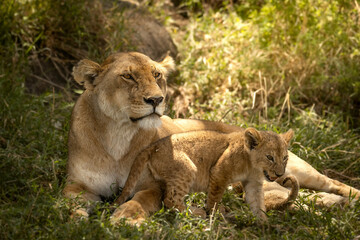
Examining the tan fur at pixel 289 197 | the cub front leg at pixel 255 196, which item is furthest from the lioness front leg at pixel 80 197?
the tan fur at pixel 289 197

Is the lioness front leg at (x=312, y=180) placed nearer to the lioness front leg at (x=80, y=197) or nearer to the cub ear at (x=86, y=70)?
the lioness front leg at (x=80, y=197)

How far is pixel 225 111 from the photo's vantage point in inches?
300

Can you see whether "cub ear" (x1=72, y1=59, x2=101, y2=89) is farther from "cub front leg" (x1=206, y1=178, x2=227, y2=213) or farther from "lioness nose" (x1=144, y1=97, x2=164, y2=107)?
"cub front leg" (x1=206, y1=178, x2=227, y2=213)

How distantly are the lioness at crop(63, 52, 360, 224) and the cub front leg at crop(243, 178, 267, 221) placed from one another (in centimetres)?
78

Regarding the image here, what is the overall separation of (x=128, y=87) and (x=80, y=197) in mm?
993

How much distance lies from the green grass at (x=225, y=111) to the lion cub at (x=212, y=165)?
0.16 meters

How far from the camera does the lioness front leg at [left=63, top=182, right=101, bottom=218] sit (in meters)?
4.28

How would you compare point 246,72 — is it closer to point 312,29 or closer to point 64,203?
point 312,29

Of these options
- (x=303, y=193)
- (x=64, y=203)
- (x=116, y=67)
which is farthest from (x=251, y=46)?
(x=64, y=203)

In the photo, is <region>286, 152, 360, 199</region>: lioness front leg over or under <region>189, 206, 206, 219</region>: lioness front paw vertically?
under

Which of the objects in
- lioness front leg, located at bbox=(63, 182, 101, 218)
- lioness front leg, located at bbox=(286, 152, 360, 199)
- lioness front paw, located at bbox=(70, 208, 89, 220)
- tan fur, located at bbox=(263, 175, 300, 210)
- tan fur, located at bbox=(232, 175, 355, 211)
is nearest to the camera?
lioness front paw, located at bbox=(70, 208, 89, 220)

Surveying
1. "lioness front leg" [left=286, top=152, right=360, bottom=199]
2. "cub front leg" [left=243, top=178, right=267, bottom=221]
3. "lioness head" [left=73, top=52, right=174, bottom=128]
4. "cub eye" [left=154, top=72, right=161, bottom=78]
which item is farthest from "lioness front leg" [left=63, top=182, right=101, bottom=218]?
"lioness front leg" [left=286, top=152, right=360, bottom=199]

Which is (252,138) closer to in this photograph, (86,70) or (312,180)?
(312,180)

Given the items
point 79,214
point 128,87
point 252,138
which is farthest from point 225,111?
point 79,214
